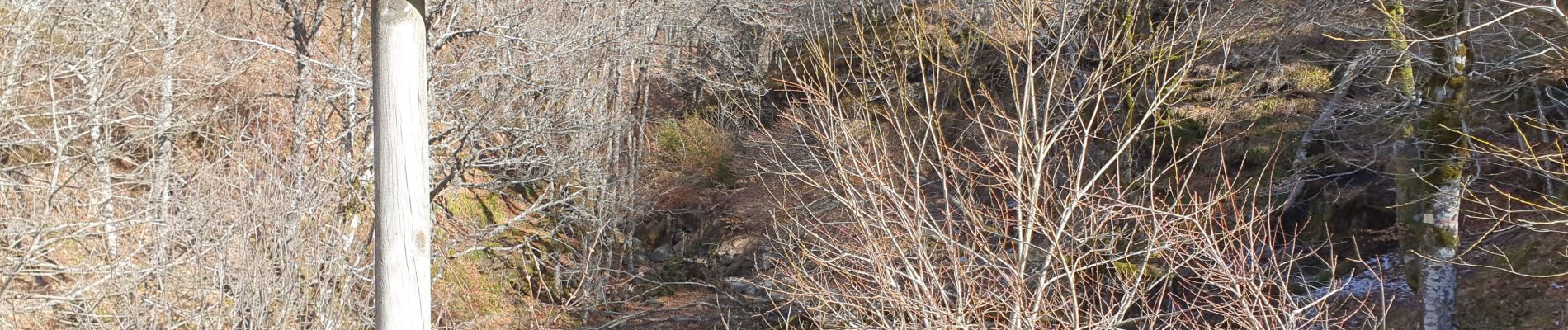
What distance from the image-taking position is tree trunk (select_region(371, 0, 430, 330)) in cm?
259

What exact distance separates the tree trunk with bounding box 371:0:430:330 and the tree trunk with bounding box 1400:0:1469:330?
8.08m

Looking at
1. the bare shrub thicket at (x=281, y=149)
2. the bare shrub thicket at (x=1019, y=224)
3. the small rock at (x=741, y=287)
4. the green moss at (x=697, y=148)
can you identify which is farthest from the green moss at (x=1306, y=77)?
the green moss at (x=697, y=148)

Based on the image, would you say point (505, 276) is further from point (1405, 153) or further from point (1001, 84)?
point (1405, 153)

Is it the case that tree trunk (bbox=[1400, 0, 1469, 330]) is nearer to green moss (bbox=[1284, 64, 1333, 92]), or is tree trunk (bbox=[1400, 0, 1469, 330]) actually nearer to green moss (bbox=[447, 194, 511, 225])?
green moss (bbox=[1284, 64, 1333, 92])

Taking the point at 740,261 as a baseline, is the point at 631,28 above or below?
above

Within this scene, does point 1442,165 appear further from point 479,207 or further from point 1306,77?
point 479,207

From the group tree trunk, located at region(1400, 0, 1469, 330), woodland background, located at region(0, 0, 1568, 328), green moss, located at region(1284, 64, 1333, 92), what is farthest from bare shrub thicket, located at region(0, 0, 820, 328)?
green moss, located at region(1284, 64, 1333, 92)

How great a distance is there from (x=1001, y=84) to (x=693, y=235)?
679 centimetres

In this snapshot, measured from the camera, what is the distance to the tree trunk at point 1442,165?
7.90 metres

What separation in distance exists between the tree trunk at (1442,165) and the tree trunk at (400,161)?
8.08 meters

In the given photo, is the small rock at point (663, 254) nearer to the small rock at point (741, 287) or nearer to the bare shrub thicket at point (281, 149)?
the bare shrub thicket at point (281, 149)

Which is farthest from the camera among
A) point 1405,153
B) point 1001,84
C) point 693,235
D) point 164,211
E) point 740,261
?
point 693,235

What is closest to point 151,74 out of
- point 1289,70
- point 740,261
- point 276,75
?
point 276,75

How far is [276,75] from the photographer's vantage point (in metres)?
13.2
